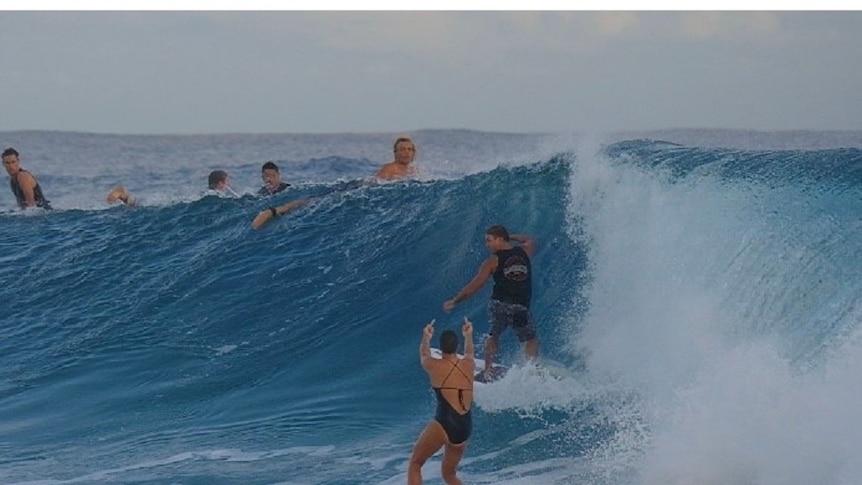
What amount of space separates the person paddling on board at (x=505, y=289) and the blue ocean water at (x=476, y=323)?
177mm

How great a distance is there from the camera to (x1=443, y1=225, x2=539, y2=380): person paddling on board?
5.36m

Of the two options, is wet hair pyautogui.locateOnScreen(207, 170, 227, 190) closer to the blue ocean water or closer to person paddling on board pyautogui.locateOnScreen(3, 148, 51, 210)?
the blue ocean water

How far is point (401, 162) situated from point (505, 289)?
8.62 feet

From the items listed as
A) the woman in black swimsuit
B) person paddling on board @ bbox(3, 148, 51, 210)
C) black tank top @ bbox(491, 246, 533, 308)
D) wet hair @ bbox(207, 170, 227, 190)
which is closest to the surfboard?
black tank top @ bbox(491, 246, 533, 308)

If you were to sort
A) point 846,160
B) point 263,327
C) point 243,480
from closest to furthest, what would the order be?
1. point 243,480
2. point 846,160
3. point 263,327

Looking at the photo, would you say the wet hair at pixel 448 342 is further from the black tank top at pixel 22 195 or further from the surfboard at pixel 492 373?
the black tank top at pixel 22 195

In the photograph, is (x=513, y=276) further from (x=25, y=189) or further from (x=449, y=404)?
(x=25, y=189)

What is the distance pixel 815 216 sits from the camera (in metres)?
5.67

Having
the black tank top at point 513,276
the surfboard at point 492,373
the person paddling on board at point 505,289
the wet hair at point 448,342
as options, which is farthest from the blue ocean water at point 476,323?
the wet hair at point 448,342

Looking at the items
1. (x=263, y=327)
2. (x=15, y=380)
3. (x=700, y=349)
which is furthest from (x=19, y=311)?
(x=700, y=349)

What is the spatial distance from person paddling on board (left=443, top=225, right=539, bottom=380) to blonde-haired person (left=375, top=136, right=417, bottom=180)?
236 centimetres

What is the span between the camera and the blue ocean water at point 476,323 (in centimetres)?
434

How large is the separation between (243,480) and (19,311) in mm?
3712

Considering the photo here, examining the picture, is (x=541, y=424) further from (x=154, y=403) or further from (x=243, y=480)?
(x=154, y=403)
